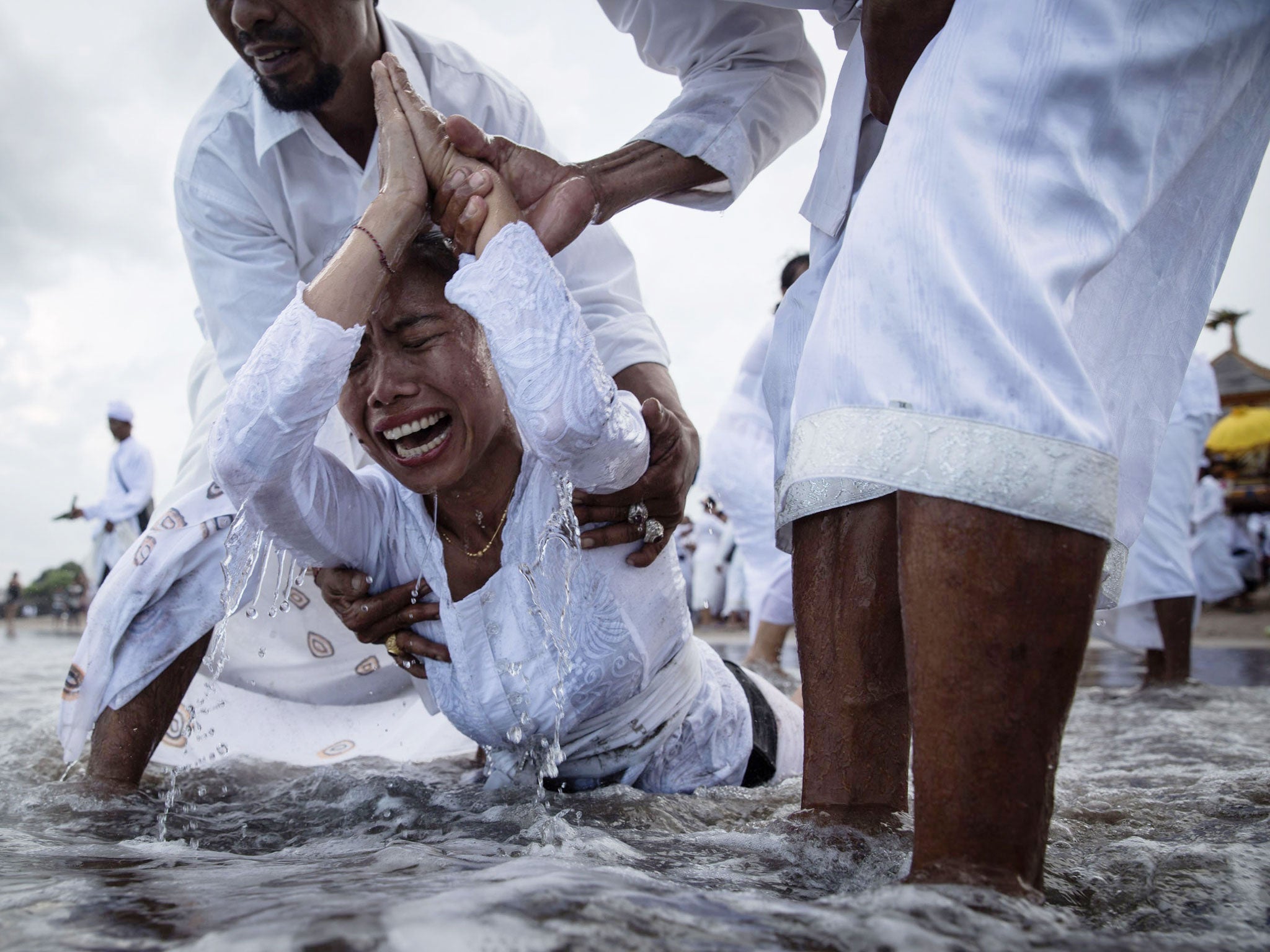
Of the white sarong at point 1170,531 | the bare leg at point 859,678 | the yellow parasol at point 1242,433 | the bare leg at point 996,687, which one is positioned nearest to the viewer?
the bare leg at point 996,687

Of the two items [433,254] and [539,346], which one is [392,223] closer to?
[433,254]

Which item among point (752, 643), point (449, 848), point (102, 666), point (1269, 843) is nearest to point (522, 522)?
point (449, 848)

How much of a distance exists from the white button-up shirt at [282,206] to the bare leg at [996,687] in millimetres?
1723

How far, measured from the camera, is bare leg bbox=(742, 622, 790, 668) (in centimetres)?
571

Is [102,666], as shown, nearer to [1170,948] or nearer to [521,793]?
[521,793]

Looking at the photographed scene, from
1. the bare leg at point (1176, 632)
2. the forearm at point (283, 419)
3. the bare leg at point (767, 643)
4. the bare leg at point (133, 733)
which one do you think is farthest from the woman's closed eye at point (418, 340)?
the bare leg at point (1176, 632)

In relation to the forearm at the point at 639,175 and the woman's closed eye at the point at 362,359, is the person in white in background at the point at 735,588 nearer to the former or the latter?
the forearm at the point at 639,175

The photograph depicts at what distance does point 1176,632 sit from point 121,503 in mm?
8790

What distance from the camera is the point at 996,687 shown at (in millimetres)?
1108

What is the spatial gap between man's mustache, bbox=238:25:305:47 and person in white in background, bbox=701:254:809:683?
3.02m

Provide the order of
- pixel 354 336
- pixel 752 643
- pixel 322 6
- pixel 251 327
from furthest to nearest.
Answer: pixel 752 643 < pixel 251 327 < pixel 322 6 < pixel 354 336

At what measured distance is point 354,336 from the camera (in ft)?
6.05

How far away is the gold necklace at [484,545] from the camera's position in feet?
7.38

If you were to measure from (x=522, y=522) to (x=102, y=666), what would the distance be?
3.67ft
